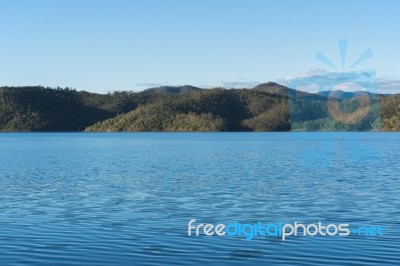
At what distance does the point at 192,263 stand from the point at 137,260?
2055 millimetres

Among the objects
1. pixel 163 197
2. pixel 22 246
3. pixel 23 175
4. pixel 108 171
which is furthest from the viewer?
pixel 108 171

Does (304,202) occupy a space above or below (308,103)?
below

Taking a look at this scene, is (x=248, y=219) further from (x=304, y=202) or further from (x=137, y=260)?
(x=137, y=260)

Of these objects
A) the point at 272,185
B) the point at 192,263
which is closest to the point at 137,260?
the point at 192,263

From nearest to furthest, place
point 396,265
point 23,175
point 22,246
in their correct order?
point 396,265
point 22,246
point 23,175

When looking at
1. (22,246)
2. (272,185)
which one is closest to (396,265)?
(22,246)

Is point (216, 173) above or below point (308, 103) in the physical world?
below

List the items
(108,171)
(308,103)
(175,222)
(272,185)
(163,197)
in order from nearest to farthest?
(175,222), (163,197), (272,185), (108,171), (308,103)

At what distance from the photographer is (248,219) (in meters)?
32.5


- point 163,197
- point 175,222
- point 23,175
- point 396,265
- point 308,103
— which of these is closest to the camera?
point 396,265

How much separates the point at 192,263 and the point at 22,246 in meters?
7.50

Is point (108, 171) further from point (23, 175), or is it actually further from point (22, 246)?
point (22, 246)

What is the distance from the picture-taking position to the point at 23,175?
62125 mm

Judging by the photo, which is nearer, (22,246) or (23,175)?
Answer: (22,246)
